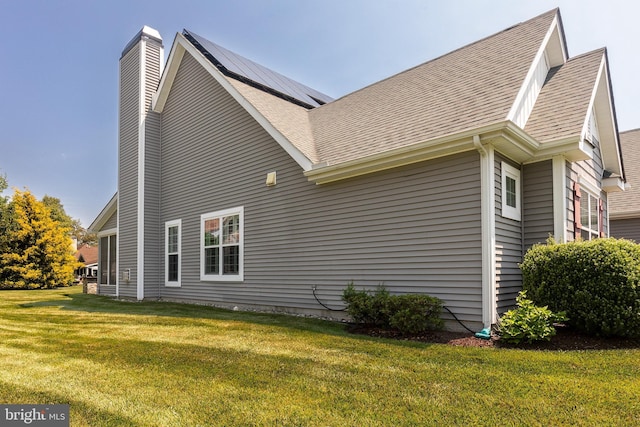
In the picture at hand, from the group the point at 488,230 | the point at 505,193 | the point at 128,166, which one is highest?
the point at 128,166

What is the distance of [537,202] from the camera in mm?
6836

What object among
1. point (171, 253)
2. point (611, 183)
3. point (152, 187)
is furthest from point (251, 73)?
point (611, 183)

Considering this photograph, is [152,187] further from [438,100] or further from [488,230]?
[488,230]

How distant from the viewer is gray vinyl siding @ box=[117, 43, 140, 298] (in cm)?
1307

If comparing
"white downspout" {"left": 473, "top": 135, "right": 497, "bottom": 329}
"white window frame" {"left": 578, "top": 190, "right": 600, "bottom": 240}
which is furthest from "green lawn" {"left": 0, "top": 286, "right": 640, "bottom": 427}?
"white window frame" {"left": 578, "top": 190, "right": 600, "bottom": 240}

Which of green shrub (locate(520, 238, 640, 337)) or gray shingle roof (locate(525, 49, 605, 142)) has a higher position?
gray shingle roof (locate(525, 49, 605, 142))

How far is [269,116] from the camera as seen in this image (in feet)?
31.5

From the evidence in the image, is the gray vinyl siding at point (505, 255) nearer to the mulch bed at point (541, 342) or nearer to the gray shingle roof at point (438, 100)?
the mulch bed at point (541, 342)

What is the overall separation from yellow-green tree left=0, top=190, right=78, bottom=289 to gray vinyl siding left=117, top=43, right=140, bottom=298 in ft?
42.2

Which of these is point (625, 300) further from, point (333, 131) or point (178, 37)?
point (178, 37)

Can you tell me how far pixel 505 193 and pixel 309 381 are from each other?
4406 millimetres

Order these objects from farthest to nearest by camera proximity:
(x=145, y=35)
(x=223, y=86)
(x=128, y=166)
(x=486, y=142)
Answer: (x=128, y=166) → (x=145, y=35) → (x=223, y=86) → (x=486, y=142)

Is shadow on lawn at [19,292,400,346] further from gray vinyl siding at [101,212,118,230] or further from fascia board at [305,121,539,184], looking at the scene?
gray vinyl siding at [101,212,118,230]

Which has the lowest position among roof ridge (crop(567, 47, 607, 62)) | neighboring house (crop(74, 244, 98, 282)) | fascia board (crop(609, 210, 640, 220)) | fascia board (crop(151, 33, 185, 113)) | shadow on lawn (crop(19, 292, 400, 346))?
neighboring house (crop(74, 244, 98, 282))
